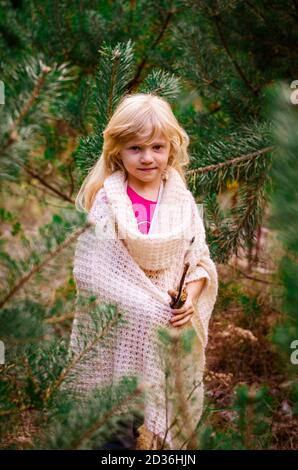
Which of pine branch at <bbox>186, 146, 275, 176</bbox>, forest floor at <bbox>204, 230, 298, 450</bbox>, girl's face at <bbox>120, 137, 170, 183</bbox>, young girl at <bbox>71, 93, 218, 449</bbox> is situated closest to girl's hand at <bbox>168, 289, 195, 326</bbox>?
young girl at <bbox>71, 93, 218, 449</bbox>

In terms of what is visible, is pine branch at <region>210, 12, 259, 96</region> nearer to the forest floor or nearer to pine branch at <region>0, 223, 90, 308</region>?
the forest floor

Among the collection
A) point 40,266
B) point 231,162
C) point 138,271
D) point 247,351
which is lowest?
point 40,266

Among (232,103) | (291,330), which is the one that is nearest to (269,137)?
(232,103)

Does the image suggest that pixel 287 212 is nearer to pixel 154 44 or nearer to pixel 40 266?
pixel 40 266

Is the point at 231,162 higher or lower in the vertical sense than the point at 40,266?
higher

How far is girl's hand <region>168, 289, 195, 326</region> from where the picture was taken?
178cm

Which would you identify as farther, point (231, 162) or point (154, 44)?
point (154, 44)

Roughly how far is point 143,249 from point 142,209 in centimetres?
17

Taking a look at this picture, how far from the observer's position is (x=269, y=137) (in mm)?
2176

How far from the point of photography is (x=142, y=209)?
6.41 ft

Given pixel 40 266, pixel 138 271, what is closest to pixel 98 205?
pixel 138 271

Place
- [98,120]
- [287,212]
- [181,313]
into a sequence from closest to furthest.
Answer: [287,212]
[181,313]
[98,120]

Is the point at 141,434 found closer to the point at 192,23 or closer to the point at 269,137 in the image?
the point at 269,137
